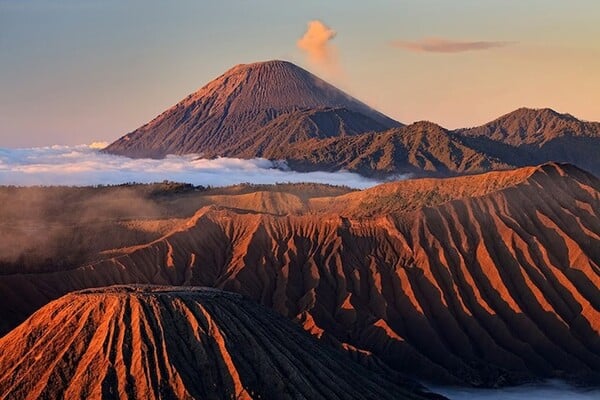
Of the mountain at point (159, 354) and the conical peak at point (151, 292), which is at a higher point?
the conical peak at point (151, 292)

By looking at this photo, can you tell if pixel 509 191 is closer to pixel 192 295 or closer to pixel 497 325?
pixel 497 325

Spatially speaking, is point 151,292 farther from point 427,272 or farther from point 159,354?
point 427,272

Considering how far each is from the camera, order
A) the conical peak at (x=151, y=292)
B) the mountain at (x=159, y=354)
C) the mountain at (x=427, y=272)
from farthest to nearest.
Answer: the mountain at (x=427, y=272)
the conical peak at (x=151, y=292)
the mountain at (x=159, y=354)

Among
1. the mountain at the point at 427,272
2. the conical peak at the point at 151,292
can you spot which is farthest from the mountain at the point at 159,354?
the mountain at the point at 427,272

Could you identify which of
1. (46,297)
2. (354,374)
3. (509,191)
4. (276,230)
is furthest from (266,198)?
(354,374)

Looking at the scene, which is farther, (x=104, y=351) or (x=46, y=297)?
(x=46, y=297)

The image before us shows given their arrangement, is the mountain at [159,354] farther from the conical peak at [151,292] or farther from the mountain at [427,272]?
the mountain at [427,272]
